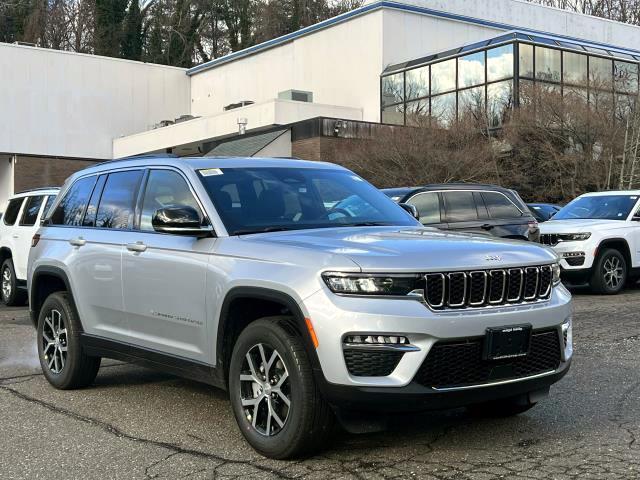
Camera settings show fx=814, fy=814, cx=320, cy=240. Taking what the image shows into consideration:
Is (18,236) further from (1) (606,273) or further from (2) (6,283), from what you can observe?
(1) (606,273)

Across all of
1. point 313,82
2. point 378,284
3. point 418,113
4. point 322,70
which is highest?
point 322,70

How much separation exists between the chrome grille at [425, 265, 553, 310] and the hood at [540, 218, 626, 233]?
8855mm

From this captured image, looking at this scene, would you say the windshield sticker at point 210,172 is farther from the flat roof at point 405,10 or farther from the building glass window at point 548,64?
the flat roof at point 405,10

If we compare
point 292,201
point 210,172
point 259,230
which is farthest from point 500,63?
point 259,230

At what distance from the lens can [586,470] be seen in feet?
14.7

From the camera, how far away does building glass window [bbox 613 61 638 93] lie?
2861 centimetres

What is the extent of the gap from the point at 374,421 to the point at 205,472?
101cm

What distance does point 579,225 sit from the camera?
44.2ft

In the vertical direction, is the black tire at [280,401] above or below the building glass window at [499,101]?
below

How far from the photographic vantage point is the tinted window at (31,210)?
1370 centimetres

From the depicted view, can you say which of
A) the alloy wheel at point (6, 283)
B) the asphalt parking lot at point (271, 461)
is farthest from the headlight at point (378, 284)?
the alloy wheel at point (6, 283)

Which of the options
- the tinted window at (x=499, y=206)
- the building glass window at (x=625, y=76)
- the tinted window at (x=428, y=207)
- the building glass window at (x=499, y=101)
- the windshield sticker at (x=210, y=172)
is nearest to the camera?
the windshield sticker at (x=210, y=172)

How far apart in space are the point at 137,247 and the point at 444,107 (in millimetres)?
26537

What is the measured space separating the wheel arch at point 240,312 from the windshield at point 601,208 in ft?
34.5
